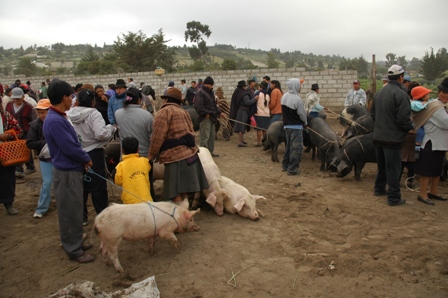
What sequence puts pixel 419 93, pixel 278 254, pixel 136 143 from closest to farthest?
pixel 278 254
pixel 136 143
pixel 419 93

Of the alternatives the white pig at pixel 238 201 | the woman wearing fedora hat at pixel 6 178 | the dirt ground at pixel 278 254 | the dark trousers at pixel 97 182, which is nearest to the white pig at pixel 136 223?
the dirt ground at pixel 278 254

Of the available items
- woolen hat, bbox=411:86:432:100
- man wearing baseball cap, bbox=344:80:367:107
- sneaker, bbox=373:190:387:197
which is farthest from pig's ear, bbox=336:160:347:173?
man wearing baseball cap, bbox=344:80:367:107

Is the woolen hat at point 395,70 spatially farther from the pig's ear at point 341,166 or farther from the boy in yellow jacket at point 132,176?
the boy in yellow jacket at point 132,176

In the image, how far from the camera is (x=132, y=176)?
468cm

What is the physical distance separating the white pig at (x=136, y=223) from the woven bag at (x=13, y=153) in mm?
2237

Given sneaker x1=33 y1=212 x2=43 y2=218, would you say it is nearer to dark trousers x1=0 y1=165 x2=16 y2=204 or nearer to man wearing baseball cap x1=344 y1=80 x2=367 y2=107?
dark trousers x1=0 y1=165 x2=16 y2=204

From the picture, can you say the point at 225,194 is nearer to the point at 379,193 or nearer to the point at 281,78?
the point at 379,193

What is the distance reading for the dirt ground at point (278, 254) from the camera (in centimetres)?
361

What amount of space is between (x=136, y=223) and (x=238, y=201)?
183 centimetres

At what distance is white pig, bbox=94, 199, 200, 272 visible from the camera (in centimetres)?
382

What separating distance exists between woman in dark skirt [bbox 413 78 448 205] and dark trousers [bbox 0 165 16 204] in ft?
21.6

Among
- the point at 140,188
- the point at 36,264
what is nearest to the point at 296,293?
Result: the point at 140,188

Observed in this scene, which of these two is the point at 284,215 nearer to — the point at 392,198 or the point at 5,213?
the point at 392,198

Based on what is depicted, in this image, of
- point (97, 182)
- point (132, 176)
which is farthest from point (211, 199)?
point (97, 182)
